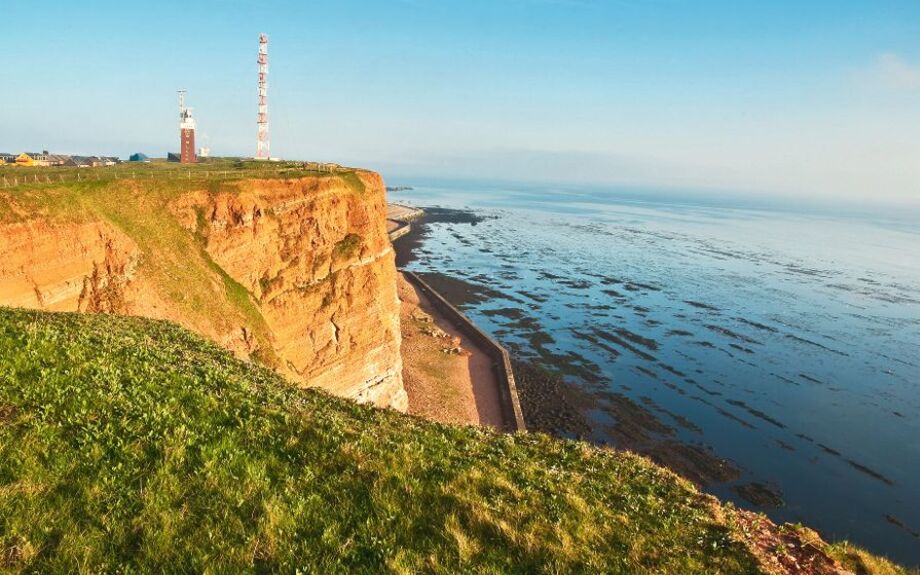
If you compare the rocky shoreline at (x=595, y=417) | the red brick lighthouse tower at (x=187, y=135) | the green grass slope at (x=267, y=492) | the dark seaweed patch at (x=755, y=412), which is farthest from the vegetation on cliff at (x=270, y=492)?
the red brick lighthouse tower at (x=187, y=135)

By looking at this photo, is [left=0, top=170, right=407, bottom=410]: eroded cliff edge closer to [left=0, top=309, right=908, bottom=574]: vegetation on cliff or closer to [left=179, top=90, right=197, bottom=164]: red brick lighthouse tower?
[left=0, top=309, right=908, bottom=574]: vegetation on cliff

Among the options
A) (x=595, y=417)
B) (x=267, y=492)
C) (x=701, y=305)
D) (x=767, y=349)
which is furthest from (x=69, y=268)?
(x=701, y=305)

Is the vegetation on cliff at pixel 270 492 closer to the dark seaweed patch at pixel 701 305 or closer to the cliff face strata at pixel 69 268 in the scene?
the cliff face strata at pixel 69 268

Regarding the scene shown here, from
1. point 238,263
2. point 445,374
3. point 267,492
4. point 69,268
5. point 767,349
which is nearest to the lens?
point 267,492

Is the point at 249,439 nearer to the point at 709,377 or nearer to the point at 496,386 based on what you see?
the point at 496,386

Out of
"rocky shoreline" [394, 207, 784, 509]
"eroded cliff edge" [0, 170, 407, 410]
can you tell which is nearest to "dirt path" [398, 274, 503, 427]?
"rocky shoreline" [394, 207, 784, 509]

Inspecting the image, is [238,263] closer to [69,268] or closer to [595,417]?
[69,268]
